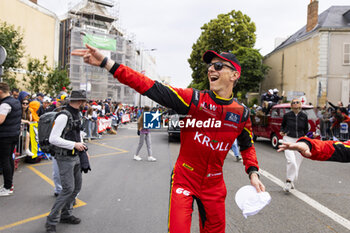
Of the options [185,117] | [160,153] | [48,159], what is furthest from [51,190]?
[160,153]

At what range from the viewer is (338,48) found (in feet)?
75.3

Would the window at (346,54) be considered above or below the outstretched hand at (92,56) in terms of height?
above

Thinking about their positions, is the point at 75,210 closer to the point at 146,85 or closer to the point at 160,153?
the point at 146,85

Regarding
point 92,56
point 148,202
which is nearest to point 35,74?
point 148,202

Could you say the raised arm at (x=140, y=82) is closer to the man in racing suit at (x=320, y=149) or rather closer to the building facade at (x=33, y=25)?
the man in racing suit at (x=320, y=149)

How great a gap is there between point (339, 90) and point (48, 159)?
22964 millimetres

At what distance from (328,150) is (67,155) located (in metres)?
3.21

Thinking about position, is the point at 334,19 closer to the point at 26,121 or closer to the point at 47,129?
the point at 26,121

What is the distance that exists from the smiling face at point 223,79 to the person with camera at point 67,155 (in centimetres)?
228

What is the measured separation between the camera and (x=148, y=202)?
4.91 metres

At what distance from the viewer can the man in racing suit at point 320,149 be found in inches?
78.0

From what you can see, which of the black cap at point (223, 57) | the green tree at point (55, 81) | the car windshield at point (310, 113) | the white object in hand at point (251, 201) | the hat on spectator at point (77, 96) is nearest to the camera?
the white object in hand at point (251, 201)

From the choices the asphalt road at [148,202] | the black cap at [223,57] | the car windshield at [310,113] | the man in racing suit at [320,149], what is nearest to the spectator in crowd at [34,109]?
the asphalt road at [148,202]

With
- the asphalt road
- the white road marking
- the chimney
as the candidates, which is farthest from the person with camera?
the chimney
